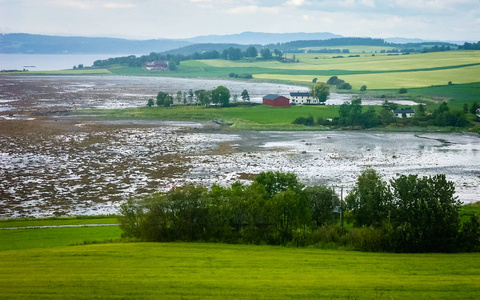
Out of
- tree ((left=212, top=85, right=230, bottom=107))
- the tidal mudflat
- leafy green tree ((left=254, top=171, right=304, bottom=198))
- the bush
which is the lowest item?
the tidal mudflat

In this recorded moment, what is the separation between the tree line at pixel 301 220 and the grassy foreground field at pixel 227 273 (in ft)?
3.32

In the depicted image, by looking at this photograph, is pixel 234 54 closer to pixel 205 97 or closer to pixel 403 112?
pixel 205 97

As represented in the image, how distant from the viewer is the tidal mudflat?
35.6 meters

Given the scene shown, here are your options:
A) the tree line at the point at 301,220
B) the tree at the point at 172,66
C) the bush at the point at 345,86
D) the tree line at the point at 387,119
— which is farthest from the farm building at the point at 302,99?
the tree at the point at 172,66

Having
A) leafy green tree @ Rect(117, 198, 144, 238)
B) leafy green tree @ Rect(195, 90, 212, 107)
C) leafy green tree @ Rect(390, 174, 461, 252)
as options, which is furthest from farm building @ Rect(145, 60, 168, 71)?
leafy green tree @ Rect(390, 174, 461, 252)

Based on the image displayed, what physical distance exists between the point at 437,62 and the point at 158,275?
140098 millimetres

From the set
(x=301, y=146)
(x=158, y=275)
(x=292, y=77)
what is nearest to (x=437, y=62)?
(x=292, y=77)

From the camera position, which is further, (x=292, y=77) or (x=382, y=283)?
(x=292, y=77)

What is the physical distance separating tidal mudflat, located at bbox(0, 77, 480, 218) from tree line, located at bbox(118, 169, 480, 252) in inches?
353

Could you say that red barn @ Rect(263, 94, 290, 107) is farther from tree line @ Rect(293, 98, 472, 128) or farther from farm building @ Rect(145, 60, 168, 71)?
farm building @ Rect(145, 60, 168, 71)

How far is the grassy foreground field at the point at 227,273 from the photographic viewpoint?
16.6 metres

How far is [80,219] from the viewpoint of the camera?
29.8m

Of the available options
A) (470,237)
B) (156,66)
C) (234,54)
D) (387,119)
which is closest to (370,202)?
(470,237)

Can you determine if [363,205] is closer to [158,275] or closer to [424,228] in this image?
[424,228]
